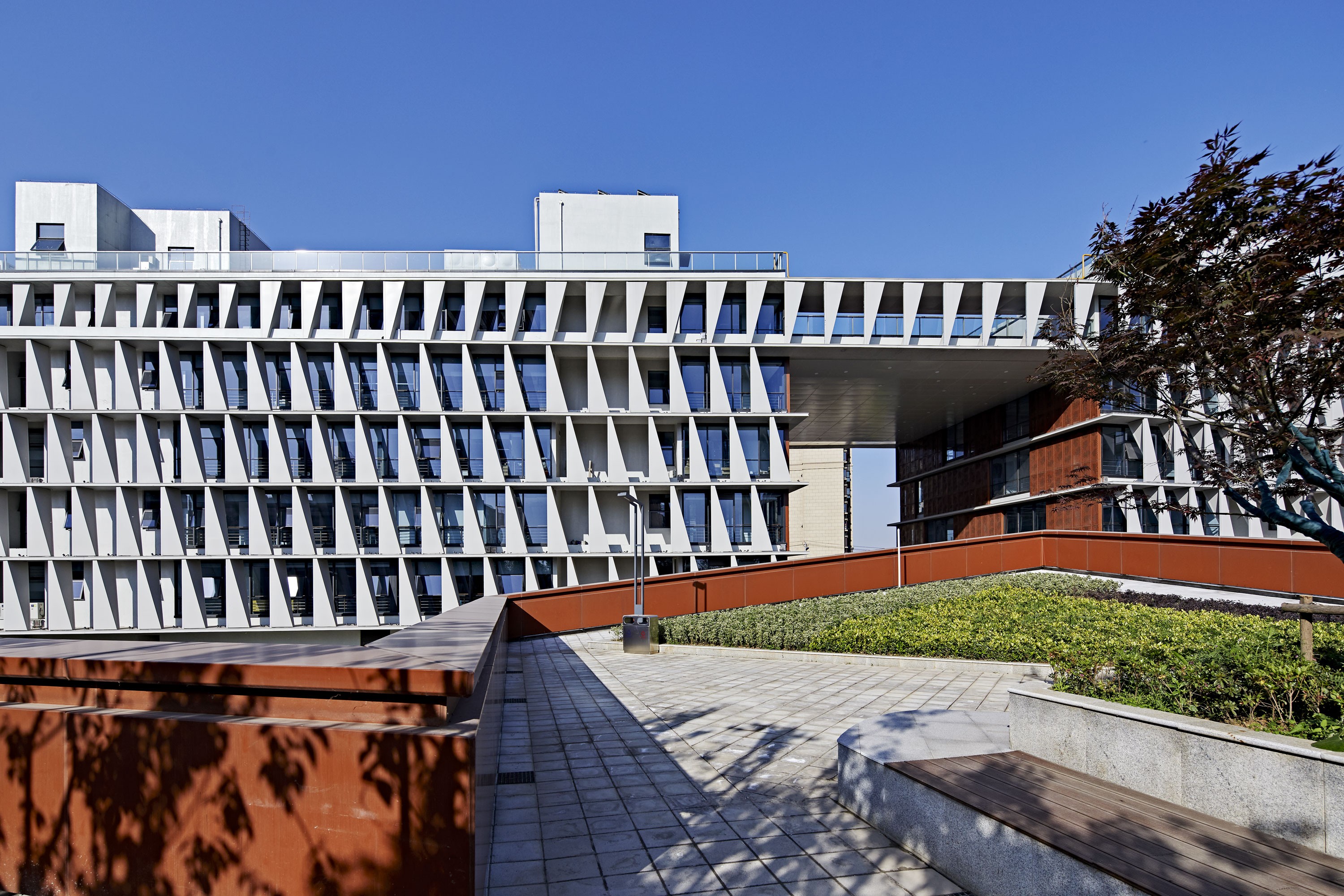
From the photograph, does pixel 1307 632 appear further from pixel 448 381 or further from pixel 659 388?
pixel 448 381

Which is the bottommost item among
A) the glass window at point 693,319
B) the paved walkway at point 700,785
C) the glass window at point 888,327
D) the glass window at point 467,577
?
the glass window at point 467,577

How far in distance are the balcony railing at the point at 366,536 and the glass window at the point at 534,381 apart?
8.54 m

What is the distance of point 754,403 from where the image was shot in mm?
35062

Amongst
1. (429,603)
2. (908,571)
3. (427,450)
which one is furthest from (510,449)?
(908,571)

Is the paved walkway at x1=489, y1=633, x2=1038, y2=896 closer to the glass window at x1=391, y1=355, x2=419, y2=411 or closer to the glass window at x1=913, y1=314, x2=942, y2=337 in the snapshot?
the glass window at x1=913, y1=314, x2=942, y2=337

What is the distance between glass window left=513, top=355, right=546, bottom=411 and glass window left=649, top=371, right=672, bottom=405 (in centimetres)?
480

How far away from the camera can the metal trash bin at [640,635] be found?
17.7m

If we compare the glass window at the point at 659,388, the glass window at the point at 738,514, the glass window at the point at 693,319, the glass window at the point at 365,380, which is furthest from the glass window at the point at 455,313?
the glass window at the point at 738,514

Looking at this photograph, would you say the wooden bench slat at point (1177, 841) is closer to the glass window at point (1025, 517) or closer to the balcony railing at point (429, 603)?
the balcony railing at point (429, 603)

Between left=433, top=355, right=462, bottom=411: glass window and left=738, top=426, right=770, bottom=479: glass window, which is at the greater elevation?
left=433, top=355, right=462, bottom=411: glass window

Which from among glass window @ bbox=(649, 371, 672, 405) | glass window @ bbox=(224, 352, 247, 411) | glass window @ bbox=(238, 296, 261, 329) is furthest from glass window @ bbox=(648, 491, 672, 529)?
glass window @ bbox=(238, 296, 261, 329)

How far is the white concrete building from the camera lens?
34.0 metres

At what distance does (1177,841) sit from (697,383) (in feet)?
103

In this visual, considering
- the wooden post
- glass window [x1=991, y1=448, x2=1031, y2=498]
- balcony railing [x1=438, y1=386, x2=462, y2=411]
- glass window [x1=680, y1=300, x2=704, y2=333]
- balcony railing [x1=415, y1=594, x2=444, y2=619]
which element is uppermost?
glass window [x1=680, y1=300, x2=704, y2=333]
